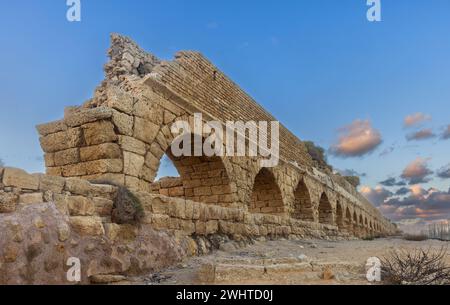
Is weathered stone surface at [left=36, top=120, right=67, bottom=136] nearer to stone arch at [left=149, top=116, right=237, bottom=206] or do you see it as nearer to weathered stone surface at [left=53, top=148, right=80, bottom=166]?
weathered stone surface at [left=53, top=148, right=80, bottom=166]

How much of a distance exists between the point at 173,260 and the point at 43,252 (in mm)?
1764

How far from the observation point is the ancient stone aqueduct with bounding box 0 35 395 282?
392cm

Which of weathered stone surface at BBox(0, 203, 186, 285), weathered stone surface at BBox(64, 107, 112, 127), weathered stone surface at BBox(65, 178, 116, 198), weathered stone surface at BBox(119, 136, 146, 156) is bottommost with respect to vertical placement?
weathered stone surface at BBox(0, 203, 186, 285)

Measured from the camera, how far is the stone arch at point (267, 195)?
12.8 m

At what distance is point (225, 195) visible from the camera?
9742 mm

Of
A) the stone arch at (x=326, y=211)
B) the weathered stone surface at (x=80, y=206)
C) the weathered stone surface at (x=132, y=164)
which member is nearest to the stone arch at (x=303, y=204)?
the stone arch at (x=326, y=211)

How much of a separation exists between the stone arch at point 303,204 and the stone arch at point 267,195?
3.17 metres

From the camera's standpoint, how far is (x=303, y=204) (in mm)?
16078

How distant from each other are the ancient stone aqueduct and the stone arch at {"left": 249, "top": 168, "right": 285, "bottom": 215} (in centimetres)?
4

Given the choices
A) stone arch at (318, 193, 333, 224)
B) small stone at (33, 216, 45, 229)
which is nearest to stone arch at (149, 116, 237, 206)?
small stone at (33, 216, 45, 229)

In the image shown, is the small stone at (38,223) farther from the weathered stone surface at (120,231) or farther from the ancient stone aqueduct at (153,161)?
the weathered stone surface at (120,231)

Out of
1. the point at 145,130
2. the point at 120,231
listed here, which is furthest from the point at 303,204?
the point at 120,231

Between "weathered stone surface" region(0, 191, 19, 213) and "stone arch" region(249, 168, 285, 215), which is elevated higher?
"stone arch" region(249, 168, 285, 215)

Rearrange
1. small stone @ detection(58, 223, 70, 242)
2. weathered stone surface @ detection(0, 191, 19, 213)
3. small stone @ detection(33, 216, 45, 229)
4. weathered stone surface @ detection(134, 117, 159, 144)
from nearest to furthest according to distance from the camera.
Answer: weathered stone surface @ detection(0, 191, 19, 213)
small stone @ detection(33, 216, 45, 229)
small stone @ detection(58, 223, 70, 242)
weathered stone surface @ detection(134, 117, 159, 144)
